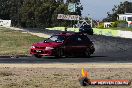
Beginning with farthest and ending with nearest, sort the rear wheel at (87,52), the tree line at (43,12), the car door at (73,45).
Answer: the tree line at (43,12) < the rear wheel at (87,52) < the car door at (73,45)

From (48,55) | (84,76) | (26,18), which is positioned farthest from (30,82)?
(26,18)

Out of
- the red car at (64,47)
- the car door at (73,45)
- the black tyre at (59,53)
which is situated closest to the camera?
the red car at (64,47)

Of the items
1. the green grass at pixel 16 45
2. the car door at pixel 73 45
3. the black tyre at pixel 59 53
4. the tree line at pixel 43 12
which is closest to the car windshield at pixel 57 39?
the car door at pixel 73 45

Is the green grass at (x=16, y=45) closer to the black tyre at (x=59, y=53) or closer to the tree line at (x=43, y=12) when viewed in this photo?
the black tyre at (x=59, y=53)

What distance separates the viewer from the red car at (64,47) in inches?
1010

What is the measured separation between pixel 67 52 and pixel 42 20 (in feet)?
509

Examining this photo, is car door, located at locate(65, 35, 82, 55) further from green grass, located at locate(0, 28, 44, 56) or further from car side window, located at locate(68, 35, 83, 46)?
green grass, located at locate(0, 28, 44, 56)

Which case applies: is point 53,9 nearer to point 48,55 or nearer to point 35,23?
point 35,23

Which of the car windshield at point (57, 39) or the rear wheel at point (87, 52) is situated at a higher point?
the car windshield at point (57, 39)

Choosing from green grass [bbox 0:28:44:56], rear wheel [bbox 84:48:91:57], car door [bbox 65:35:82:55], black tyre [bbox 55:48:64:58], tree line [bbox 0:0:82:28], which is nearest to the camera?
black tyre [bbox 55:48:64:58]

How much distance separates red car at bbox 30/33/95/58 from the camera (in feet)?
84.2

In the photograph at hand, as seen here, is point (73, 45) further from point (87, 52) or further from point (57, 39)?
point (57, 39)

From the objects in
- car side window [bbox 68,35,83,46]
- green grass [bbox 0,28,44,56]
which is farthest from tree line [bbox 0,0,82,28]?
car side window [bbox 68,35,83,46]

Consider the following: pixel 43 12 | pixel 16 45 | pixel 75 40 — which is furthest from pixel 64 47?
pixel 43 12
